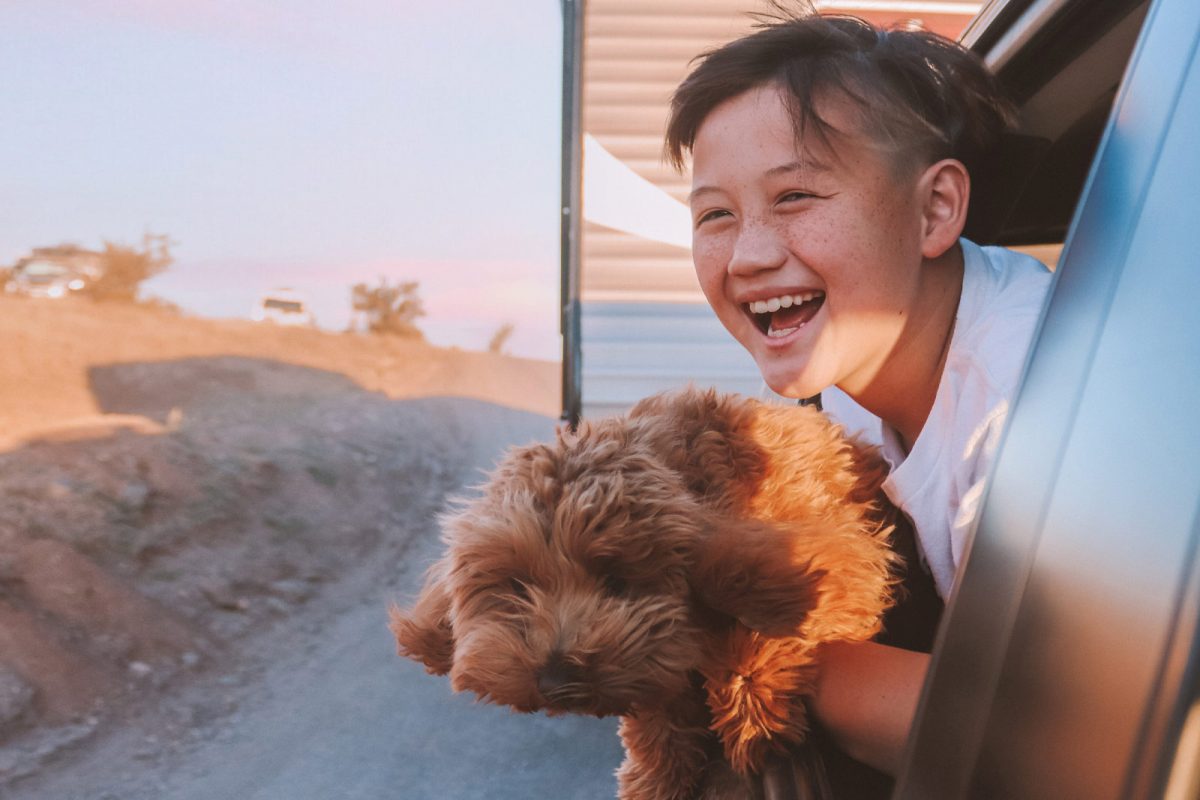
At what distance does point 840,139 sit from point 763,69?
0.23 m

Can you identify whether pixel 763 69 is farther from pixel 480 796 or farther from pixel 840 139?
pixel 480 796

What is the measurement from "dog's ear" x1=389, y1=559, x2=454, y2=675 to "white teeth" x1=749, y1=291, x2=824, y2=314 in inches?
32.1

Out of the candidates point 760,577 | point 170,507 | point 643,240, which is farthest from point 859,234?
point 170,507

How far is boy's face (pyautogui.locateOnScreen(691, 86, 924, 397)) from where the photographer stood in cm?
181

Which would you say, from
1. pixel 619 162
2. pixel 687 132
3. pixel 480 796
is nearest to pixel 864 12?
pixel 619 162

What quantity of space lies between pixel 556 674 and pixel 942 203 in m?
1.26

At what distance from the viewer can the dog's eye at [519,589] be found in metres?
1.53

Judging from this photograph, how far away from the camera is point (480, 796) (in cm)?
343

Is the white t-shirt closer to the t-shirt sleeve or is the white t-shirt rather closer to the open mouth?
the t-shirt sleeve

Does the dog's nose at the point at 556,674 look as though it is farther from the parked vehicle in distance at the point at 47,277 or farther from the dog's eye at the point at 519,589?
the parked vehicle in distance at the point at 47,277

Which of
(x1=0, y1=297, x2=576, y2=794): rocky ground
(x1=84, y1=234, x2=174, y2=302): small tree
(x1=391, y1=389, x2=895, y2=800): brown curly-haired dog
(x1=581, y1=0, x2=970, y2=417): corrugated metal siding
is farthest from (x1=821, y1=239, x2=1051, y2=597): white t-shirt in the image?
(x1=84, y1=234, x2=174, y2=302): small tree

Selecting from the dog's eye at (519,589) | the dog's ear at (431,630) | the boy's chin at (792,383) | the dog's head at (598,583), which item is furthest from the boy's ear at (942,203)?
the dog's ear at (431,630)

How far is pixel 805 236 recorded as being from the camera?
1807mm

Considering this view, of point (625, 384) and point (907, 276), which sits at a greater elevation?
point (907, 276)
